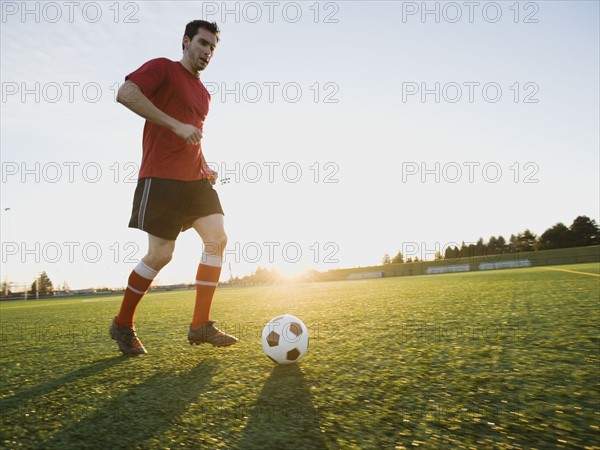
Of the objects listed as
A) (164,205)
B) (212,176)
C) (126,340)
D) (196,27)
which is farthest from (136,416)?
(196,27)

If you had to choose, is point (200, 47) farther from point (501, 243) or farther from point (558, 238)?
point (501, 243)

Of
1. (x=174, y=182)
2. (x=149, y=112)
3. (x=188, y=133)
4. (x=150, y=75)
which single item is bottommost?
(x=174, y=182)

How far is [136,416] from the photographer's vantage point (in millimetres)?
1701

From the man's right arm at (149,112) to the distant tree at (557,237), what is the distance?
91.3 m

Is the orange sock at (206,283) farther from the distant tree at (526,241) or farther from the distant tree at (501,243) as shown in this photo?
the distant tree at (501,243)

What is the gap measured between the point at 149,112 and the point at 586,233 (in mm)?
92400

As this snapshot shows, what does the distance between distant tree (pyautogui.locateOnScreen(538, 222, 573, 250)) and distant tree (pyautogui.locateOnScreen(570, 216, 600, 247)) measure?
0.96 metres

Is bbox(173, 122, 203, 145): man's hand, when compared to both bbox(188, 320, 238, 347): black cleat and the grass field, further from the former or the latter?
the grass field

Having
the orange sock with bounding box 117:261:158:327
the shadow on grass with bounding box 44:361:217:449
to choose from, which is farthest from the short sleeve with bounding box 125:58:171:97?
the shadow on grass with bounding box 44:361:217:449

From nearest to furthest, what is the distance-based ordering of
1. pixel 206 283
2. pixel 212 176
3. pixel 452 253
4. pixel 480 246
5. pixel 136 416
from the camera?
1. pixel 136 416
2. pixel 206 283
3. pixel 212 176
4. pixel 452 253
5. pixel 480 246

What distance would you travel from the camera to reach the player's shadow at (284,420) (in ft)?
4.55

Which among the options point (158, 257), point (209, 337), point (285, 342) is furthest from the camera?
point (158, 257)

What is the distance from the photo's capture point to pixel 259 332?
13.0 feet

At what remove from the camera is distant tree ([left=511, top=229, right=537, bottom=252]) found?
84.9 meters
